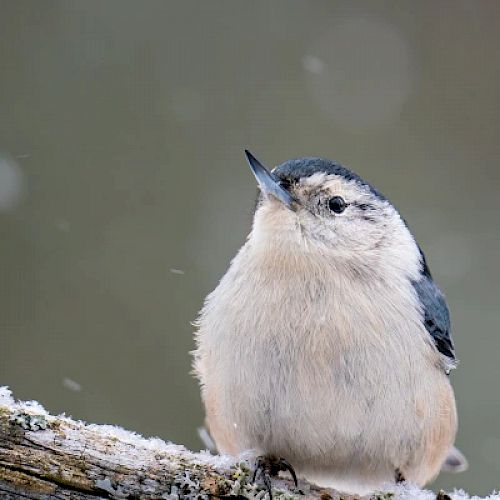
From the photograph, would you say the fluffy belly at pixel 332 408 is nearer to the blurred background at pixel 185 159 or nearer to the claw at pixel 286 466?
the claw at pixel 286 466

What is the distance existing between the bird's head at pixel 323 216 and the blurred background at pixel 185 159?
213 cm

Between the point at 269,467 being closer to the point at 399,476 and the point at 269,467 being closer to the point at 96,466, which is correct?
the point at 399,476

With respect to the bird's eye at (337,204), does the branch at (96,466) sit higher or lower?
lower

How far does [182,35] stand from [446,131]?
1872 millimetres

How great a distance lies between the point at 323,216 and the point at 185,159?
9.41ft

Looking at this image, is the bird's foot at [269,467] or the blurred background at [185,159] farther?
the blurred background at [185,159]

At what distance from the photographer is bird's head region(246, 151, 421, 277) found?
307 centimetres

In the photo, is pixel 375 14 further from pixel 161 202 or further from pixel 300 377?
pixel 300 377

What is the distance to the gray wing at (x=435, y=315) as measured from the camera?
3244 millimetres

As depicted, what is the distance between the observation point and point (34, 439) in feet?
8.66

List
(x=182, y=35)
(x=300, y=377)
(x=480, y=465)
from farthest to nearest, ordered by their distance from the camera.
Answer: (x=182, y=35) < (x=480, y=465) < (x=300, y=377)

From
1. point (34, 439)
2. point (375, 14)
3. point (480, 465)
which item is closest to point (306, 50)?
point (375, 14)

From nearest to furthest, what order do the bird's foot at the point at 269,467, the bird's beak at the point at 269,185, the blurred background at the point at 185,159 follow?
the bird's foot at the point at 269,467 → the bird's beak at the point at 269,185 → the blurred background at the point at 185,159

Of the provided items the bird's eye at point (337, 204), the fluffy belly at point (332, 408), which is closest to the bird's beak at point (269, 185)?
the bird's eye at point (337, 204)
